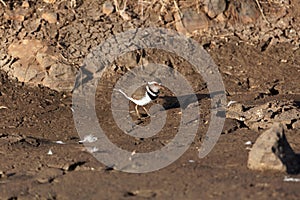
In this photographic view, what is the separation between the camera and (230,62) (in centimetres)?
854

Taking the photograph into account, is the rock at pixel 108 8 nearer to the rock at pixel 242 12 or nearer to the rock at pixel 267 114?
the rock at pixel 242 12

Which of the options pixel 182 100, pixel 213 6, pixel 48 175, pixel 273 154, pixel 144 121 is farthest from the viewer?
pixel 213 6

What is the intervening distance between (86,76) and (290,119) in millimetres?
2863

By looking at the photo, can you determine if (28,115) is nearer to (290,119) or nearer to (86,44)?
(86,44)

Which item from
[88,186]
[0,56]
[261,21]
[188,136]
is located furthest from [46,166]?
[261,21]

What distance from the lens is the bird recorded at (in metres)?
7.20

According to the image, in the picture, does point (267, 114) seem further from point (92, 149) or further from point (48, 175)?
point (48, 175)

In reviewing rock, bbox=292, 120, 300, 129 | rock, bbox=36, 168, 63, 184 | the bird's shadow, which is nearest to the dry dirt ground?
rock, bbox=36, 168, 63, 184

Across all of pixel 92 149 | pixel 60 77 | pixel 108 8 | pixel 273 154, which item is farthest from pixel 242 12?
pixel 273 154

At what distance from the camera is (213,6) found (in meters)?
9.02

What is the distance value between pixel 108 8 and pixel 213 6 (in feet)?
5.01

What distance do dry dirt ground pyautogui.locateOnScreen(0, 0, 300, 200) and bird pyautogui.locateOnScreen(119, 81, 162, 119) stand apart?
30 centimetres

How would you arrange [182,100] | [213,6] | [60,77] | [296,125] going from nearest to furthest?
1. [296,125]
2. [182,100]
3. [60,77]
4. [213,6]

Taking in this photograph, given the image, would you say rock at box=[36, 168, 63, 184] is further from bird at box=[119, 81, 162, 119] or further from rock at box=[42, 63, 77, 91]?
rock at box=[42, 63, 77, 91]
